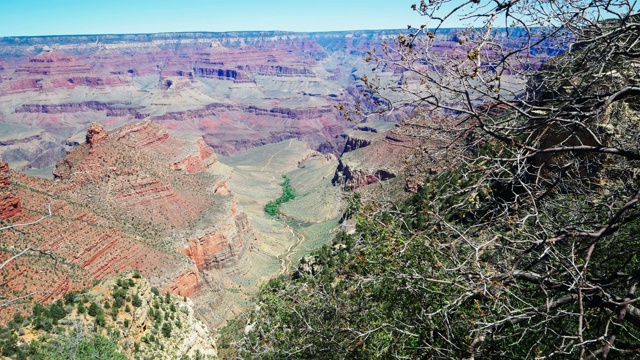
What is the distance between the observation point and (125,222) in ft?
122

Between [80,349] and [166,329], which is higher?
[80,349]

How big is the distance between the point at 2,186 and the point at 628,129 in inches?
1319

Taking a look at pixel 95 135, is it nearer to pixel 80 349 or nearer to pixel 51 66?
pixel 80 349

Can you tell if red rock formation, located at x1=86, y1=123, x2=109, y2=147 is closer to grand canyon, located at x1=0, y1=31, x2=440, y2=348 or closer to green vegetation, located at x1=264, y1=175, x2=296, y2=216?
grand canyon, located at x1=0, y1=31, x2=440, y2=348

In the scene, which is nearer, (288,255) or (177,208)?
(177,208)

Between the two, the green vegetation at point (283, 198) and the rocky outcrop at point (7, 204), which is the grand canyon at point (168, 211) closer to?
the rocky outcrop at point (7, 204)

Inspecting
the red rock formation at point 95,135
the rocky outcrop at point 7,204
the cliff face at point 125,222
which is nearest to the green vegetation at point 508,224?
the cliff face at point 125,222

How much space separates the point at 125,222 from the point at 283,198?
46048 mm

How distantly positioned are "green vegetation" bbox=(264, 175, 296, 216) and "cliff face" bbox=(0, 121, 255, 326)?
1711 centimetres

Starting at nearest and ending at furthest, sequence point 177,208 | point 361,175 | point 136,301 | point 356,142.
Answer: point 136,301, point 177,208, point 361,175, point 356,142

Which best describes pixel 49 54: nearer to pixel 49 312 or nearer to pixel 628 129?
pixel 49 312

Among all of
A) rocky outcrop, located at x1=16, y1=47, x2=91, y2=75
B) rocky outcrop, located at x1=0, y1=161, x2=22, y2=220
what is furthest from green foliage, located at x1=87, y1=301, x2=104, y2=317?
rocky outcrop, located at x1=16, y1=47, x2=91, y2=75

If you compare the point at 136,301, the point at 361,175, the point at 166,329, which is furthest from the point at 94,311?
the point at 361,175

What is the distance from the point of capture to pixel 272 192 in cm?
8594
